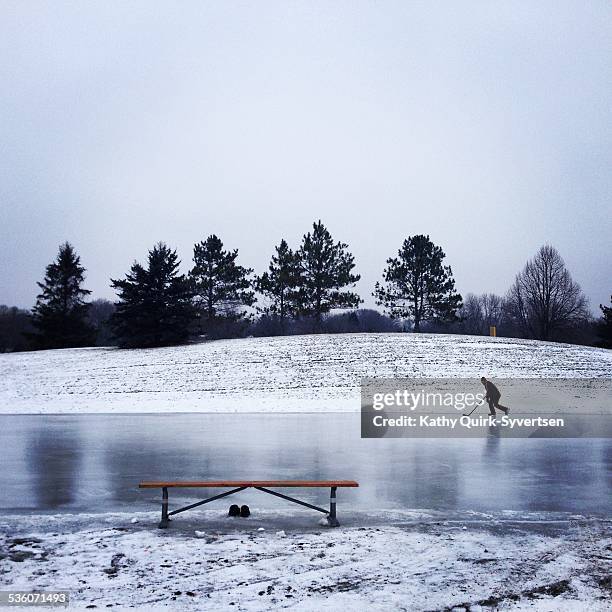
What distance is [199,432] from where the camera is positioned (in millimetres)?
17250

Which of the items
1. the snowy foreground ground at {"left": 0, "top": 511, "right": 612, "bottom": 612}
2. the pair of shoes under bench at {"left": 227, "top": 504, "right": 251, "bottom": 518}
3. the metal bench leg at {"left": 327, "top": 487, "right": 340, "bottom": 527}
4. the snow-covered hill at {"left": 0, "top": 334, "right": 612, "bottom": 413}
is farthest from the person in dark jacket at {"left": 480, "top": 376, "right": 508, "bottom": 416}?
Answer: the pair of shoes under bench at {"left": 227, "top": 504, "right": 251, "bottom": 518}

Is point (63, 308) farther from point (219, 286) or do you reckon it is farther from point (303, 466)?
point (303, 466)

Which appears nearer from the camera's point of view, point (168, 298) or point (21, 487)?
point (21, 487)

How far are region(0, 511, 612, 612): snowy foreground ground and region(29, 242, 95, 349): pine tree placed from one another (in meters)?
46.8

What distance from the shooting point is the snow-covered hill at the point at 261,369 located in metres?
25.9

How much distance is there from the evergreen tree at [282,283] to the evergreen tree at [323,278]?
59cm

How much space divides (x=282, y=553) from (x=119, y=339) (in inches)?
1580

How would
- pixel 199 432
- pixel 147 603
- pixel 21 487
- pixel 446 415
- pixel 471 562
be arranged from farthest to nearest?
pixel 446 415 < pixel 199 432 < pixel 21 487 < pixel 471 562 < pixel 147 603

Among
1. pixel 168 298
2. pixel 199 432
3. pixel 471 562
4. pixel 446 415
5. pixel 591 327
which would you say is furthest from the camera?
pixel 591 327

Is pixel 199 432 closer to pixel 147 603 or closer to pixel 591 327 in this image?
pixel 147 603

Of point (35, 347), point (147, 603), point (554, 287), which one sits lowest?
point (147, 603)

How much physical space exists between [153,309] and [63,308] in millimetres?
15074

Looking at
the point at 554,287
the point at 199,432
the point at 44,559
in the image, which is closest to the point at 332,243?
the point at 554,287

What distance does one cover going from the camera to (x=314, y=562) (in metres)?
6.20
